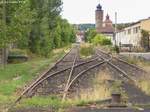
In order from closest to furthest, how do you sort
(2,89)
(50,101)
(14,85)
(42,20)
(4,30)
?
(50,101) → (2,89) → (14,85) → (4,30) → (42,20)

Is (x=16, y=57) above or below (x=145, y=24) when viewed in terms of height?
below

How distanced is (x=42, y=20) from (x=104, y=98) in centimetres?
3711

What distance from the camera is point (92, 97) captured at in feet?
51.1

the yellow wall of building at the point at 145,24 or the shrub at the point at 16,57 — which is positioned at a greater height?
the yellow wall of building at the point at 145,24

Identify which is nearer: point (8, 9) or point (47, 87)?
point (47, 87)

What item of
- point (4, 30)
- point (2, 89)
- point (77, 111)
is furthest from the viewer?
point (4, 30)

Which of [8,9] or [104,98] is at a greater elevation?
[8,9]

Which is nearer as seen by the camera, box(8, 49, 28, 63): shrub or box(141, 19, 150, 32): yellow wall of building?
box(8, 49, 28, 63): shrub

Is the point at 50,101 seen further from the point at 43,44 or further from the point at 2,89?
the point at 43,44

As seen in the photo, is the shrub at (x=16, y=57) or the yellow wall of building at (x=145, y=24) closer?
the shrub at (x=16, y=57)

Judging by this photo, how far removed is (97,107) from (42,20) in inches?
1520

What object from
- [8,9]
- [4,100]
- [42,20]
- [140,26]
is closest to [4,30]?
[8,9]

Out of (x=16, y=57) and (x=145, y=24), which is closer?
(x=16, y=57)

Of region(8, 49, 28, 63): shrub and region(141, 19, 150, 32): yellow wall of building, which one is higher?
region(141, 19, 150, 32): yellow wall of building
